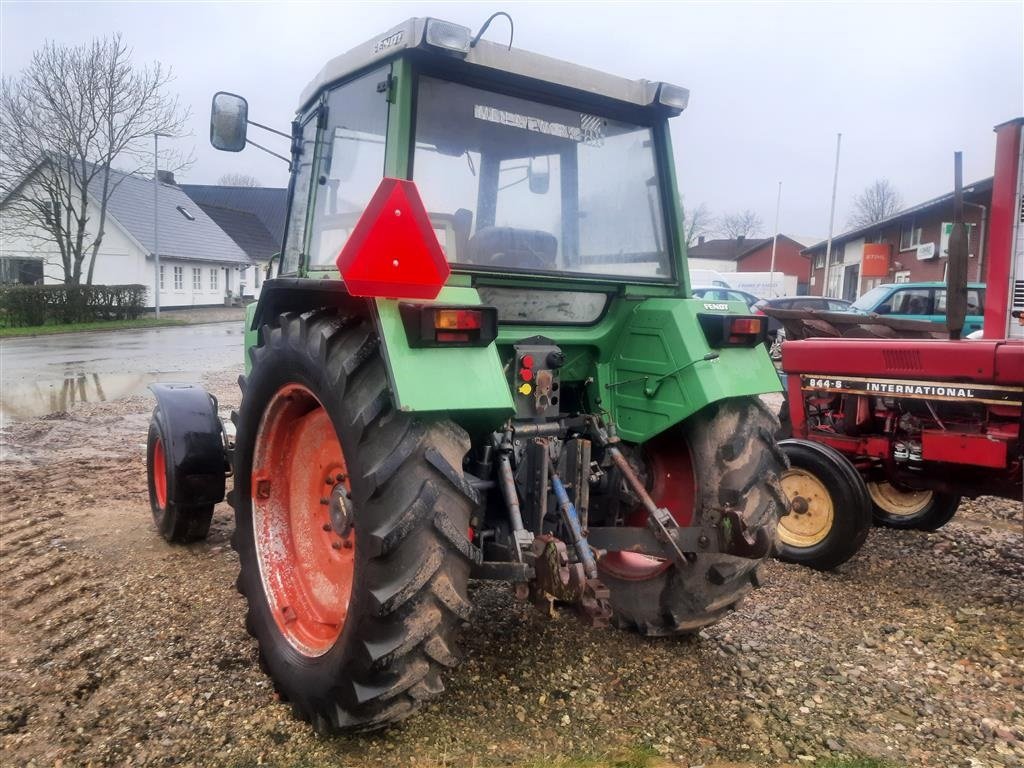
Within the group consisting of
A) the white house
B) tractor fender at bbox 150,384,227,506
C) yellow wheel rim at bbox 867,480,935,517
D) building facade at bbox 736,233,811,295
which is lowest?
Answer: yellow wheel rim at bbox 867,480,935,517

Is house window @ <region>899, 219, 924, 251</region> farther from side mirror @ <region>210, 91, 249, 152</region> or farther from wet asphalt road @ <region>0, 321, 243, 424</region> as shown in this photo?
side mirror @ <region>210, 91, 249, 152</region>

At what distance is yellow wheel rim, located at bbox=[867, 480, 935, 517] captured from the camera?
205 inches

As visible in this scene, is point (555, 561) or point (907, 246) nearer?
point (555, 561)

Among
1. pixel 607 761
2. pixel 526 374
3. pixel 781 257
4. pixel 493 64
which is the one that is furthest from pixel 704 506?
pixel 781 257

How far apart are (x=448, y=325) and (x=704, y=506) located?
125 cm

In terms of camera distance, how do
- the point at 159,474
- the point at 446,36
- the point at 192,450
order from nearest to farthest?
the point at 446,36 → the point at 192,450 → the point at 159,474

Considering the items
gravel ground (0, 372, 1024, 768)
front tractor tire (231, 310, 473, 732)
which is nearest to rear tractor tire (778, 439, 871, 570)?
gravel ground (0, 372, 1024, 768)

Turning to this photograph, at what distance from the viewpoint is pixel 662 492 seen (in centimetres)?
333

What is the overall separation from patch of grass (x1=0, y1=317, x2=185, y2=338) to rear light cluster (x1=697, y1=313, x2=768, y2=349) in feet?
69.2

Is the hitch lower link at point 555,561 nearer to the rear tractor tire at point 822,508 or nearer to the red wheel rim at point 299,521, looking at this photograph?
the red wheel rim at point 299,521

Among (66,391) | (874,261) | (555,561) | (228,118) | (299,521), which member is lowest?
(66,391)

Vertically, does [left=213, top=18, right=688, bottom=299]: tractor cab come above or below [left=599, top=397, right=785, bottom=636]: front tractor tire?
above

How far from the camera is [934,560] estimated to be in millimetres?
4824

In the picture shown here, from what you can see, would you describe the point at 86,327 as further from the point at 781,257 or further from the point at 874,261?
the point at 781,257
